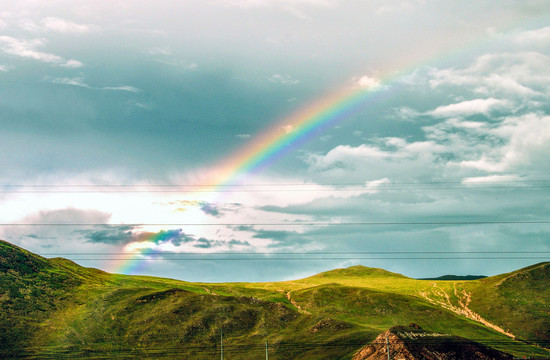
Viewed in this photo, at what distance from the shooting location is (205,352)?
180125 millimetres

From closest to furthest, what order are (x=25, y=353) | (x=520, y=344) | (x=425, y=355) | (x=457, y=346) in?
(x=425, y=355) < (x=457, y=346) < (x=25, y=353) < (x=520, y=344)

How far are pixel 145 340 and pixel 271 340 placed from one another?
5063cm

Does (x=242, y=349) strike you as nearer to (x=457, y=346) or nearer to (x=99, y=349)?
(x=99, y=349)

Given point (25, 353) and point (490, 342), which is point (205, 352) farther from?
point (490, 342)

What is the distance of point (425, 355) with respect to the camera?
138m

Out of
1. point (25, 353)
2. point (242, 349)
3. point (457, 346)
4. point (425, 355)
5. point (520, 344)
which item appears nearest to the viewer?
point (425, 355)

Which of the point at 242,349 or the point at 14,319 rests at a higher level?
the point at 14,319

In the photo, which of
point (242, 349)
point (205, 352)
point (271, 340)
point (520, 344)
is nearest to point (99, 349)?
point (205, 352)

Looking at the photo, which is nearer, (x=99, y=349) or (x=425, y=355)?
(x=425, y=355)

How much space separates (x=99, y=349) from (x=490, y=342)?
152020 mm

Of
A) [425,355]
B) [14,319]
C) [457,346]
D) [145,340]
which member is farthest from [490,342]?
[14,319]

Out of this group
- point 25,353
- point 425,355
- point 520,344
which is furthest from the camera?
point 520,344

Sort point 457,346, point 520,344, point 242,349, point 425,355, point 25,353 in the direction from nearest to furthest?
point 425,355
point 457,346
point 25,353
point 242,349
point 520,344

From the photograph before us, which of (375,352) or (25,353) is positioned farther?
(25,353)
